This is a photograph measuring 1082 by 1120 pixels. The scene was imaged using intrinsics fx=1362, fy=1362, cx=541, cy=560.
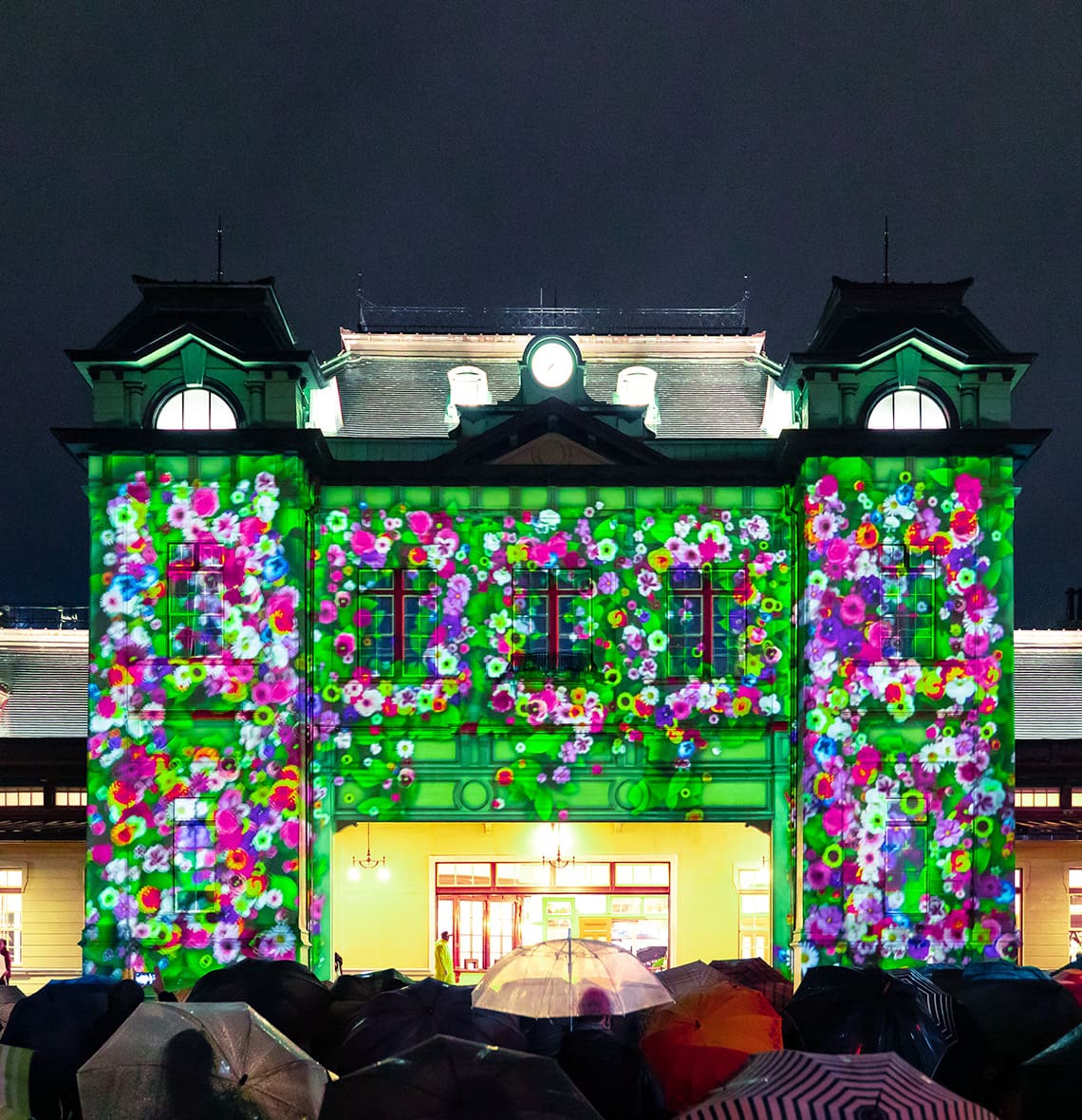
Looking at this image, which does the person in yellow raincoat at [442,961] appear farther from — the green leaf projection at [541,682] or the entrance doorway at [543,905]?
the entrance doorway at [543,905]

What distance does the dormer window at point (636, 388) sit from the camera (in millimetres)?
27406

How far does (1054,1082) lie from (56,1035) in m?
9.36

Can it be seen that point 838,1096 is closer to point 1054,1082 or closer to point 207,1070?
point 1054,1082

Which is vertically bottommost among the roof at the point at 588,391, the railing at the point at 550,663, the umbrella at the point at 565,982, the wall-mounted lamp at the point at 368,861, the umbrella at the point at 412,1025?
the wall-mounted lamp at the point at 368,861

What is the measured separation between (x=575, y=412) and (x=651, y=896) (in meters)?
10.1

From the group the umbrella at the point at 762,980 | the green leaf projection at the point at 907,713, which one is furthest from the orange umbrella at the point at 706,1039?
the green leaf projection at the point at 907,713

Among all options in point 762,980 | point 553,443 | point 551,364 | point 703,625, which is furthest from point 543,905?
point 762,980

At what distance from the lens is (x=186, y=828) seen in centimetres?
2367

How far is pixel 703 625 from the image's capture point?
82.3 ft

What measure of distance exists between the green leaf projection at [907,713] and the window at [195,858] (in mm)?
10326

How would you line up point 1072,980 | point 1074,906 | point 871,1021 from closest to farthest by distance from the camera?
point 871,1021 → point 1072,980 → point 1074,906

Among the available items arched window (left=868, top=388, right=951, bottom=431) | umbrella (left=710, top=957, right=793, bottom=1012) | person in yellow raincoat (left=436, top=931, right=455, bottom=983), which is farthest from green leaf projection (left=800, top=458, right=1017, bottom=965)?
umbrella (left=710, top=957, right=793, bottom=1012)

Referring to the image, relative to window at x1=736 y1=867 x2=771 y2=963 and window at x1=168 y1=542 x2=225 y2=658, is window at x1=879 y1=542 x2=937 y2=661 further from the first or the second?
window at x1=168 y1=542 x2=225 y2=658

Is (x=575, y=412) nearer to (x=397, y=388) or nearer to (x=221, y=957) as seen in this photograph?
(x=397, y=388)
